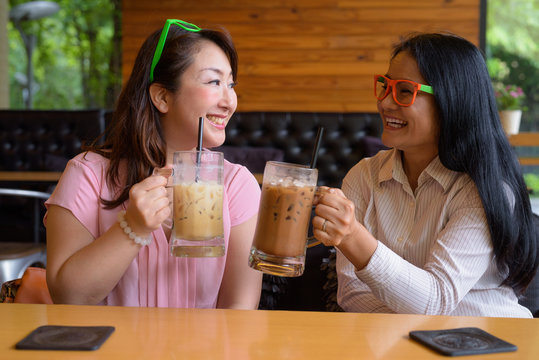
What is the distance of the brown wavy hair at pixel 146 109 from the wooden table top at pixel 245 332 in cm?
56

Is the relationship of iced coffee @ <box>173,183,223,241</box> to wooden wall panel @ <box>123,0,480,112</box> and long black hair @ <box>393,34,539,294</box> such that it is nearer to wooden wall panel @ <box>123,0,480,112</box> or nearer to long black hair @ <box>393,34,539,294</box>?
long black hair @ <box>393,34,539,294</box>

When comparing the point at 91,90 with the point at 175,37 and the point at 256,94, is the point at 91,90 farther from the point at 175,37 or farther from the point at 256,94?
the point at 175,37

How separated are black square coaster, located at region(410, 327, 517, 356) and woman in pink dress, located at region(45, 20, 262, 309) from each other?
619mm

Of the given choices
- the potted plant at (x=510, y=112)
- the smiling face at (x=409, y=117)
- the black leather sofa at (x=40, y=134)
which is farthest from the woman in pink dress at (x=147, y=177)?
the potted plant at (x=510, y=112)

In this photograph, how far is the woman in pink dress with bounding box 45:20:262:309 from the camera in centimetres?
125

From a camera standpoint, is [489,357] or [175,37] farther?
[175,37]

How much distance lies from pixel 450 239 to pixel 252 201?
1.71 ft

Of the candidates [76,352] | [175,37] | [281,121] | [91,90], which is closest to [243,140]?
[281,121]

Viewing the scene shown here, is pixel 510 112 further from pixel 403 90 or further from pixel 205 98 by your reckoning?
pixel 205 98

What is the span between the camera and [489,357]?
0.79 meters

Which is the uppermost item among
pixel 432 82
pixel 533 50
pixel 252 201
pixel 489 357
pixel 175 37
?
pixel 533 50

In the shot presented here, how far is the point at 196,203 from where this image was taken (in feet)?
3.71

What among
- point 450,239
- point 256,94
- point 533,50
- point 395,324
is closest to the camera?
point 395,324


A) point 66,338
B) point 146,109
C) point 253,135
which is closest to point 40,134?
point 253,135
